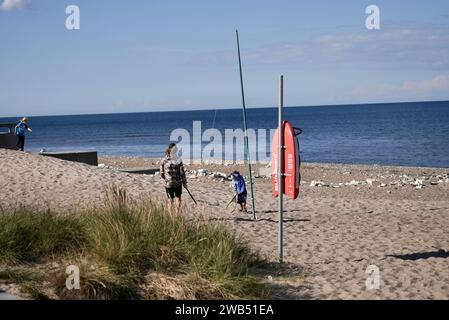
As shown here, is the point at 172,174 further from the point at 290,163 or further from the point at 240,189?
the point at 290,163

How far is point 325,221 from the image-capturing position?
41.2 feet

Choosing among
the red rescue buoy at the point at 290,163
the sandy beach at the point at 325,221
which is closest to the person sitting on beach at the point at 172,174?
the sandy beach at the point at 325,221

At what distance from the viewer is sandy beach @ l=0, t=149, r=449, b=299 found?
306 inches

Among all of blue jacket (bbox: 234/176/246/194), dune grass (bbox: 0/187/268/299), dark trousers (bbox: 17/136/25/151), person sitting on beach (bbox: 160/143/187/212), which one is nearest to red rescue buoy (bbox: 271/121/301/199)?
dune grass (bbox: 0/187/268/299)

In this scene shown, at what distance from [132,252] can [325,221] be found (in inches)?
243

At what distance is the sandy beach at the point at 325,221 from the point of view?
7770 millimetres

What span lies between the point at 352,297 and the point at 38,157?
13108mm

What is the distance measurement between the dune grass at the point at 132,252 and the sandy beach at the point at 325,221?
620 millimetres

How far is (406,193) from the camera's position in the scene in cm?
2047

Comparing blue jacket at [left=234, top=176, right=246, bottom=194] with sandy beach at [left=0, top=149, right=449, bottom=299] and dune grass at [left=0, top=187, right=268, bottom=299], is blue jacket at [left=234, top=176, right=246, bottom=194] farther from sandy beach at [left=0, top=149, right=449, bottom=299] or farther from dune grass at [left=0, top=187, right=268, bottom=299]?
dune grass at [left=0, top=187, right=268, bottom=299]

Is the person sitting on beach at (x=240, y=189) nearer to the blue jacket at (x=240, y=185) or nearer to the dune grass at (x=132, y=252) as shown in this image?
the blue jacket at (x=240, y=185)

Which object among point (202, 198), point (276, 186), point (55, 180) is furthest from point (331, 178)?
point (276, 186)

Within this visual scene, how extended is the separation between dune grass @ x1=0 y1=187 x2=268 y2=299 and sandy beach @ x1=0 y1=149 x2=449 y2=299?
24.4 inches
